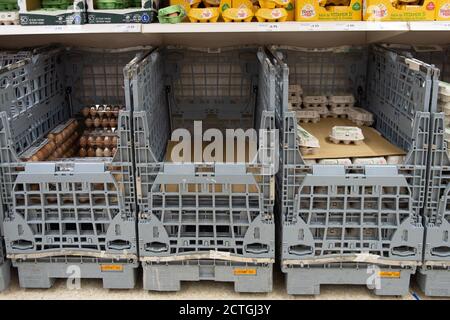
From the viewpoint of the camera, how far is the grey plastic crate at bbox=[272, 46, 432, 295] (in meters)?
1.81

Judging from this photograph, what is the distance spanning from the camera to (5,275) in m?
2.02

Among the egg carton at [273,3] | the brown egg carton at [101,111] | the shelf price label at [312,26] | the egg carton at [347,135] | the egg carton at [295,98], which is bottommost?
the egg carton at [347,135]

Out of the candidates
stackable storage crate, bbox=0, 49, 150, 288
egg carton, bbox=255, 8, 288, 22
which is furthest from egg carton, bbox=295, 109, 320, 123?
stackable storage crate, bbox=0, 49, 150, 288

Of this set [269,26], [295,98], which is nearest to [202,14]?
[269,26]

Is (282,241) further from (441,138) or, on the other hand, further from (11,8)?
(11,8)

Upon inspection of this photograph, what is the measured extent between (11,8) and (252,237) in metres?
1.40

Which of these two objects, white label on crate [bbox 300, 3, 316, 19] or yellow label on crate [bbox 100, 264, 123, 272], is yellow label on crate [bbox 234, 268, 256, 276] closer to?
yellow label on crate [bbox 100, 264, 123, 272]

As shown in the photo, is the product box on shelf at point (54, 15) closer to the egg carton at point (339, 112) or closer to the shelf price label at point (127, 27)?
the shelf price label at point (127, 27)

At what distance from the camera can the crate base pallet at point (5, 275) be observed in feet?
6.56

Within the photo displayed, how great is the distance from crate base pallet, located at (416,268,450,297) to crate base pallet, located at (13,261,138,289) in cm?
110

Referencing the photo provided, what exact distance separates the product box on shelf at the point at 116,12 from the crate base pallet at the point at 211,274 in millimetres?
965

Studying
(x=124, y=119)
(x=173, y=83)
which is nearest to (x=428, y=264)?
(x=124, y=119)

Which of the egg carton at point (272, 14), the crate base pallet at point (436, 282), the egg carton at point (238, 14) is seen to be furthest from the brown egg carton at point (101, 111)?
the crate base pallet at point (436, 282)

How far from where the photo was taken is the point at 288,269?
1.93 m
